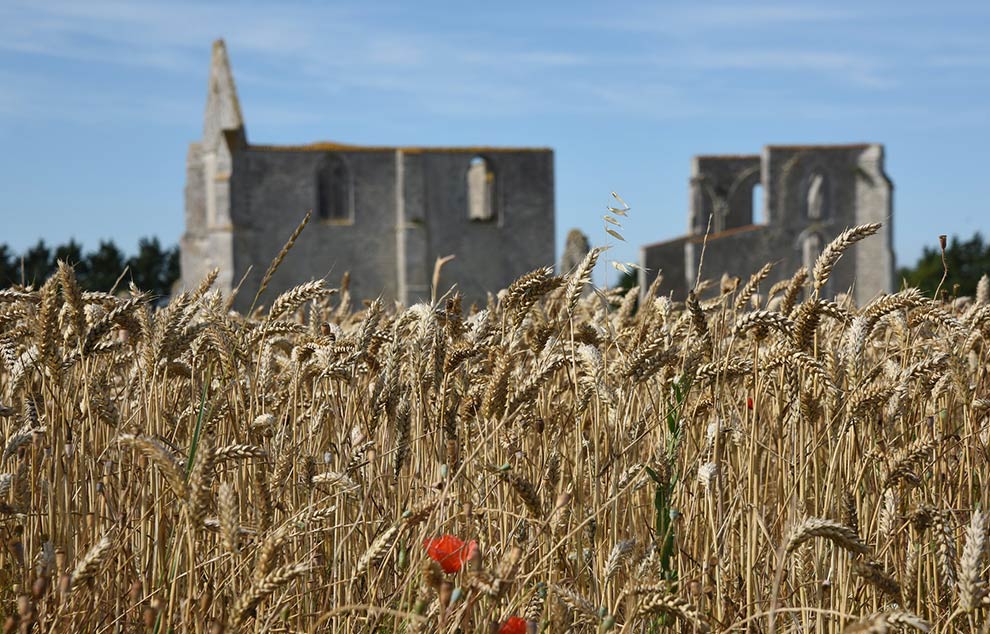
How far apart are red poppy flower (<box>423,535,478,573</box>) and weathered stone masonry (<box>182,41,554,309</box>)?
27007 millimetres

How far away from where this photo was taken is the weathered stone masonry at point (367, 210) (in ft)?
95.7

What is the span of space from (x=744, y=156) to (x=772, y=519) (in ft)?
117

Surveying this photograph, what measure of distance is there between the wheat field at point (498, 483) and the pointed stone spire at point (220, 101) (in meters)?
26.9

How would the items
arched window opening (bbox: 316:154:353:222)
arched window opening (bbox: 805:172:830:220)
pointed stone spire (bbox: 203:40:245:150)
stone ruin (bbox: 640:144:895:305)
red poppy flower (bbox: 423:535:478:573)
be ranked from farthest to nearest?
arched window opening (bbox: 805:172:830:220)
stone ruin (bbox: 640:144:895:305)
arched window opening (bbox: 316:154:353:222)
pointed stone spire (bbox: 203:40:245:150)
red poppy flower (bbox: 423:535:478:573)

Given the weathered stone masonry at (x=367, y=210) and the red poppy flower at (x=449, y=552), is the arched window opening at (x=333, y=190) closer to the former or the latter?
the weathered stone masonry at (x=367, y=210)

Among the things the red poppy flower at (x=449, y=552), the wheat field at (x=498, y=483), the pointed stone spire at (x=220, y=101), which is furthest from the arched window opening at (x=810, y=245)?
the red poppy flower at (x=449, y=552)

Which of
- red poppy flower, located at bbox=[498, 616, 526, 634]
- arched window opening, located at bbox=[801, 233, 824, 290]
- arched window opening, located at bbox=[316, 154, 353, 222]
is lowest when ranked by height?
red poppy flower, located at bbox=[498, 616, 526, 634]

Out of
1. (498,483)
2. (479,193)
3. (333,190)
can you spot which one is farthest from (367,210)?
(498,483)

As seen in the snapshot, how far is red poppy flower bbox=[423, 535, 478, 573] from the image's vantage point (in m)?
2.02

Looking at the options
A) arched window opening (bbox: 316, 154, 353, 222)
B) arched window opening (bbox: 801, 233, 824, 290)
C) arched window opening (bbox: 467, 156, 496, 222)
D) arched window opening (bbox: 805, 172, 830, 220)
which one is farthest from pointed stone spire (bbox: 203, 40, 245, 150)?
arched window opening (bbox: 805, 172, 830, 220)

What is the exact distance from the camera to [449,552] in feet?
6.64

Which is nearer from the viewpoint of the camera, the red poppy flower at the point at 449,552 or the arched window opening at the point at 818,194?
the red poppy flower at the point at 449,552

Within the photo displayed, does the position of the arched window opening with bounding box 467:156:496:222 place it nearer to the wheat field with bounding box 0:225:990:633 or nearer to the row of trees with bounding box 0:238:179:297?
the row of trees with bounding box 0:238:179:297

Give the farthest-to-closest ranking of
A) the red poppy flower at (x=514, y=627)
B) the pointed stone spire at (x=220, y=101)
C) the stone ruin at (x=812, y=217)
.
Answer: the stone ruin at (x=812, y=217), the pointed stone spire at (x=220, y=101), the red poppy flower at (x=514, y=627)
